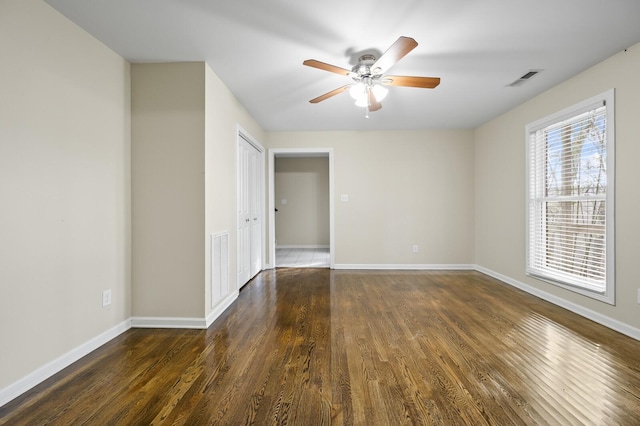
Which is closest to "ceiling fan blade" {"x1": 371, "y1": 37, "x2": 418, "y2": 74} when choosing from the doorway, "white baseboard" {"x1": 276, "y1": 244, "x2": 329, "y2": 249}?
the doorway

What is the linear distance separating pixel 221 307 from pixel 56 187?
1688mm

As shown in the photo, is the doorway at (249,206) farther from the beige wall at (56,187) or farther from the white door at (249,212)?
the beige wall at (56,187)

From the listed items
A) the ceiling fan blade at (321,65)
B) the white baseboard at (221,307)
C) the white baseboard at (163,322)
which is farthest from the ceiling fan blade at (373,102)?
the white baseboard at (163,322)

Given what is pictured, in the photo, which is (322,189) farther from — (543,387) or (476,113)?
(543,387)

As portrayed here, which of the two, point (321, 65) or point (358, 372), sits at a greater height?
point (321, 65)

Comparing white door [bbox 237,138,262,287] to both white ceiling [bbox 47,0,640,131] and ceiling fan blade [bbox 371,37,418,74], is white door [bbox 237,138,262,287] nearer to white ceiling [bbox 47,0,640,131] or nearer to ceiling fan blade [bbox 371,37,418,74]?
white ceiling [bbox 47,0,640,131]

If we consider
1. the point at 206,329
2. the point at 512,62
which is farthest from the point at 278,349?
the point at 512,62

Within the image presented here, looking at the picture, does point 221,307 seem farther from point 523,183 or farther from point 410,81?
point 523,183

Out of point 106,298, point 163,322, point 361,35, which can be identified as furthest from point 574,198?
point 106,298

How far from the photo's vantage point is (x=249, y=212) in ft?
13.8

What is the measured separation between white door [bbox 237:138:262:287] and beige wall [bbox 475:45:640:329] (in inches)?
143

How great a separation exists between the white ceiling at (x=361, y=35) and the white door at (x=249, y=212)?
1.09 m

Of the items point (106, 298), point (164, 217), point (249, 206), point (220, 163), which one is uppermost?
point (220, 163)

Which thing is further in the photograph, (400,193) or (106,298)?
(400,193)
